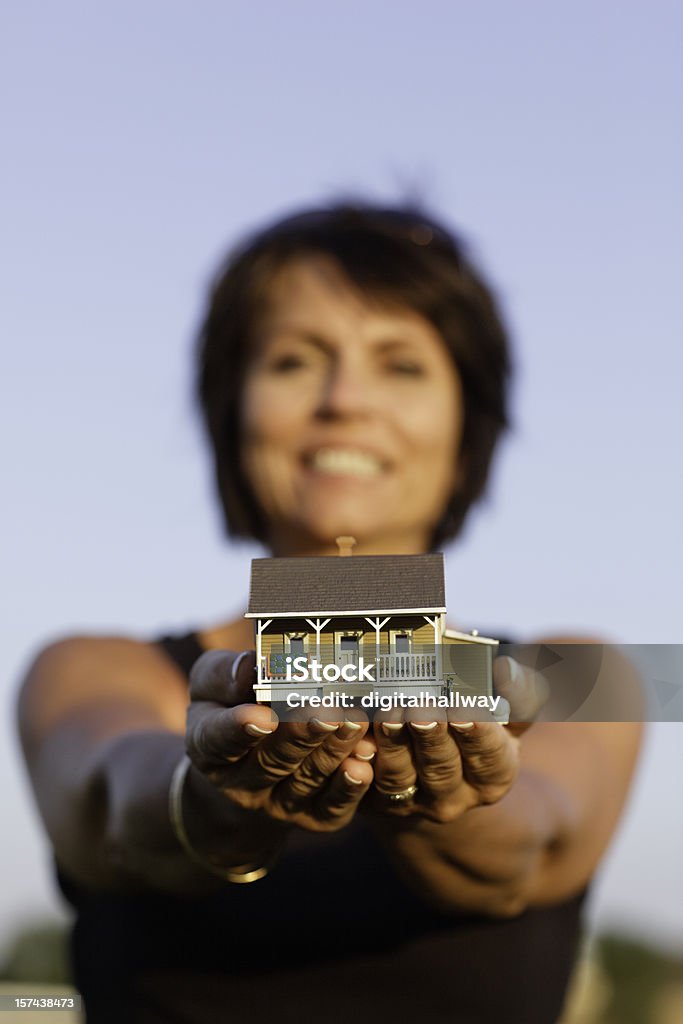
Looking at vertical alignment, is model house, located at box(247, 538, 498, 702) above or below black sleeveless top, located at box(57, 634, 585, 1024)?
above

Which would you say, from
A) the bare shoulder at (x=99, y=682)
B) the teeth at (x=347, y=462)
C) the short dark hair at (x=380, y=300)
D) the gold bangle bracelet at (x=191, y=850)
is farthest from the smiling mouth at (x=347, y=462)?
the gold bangle bracelet at (x=191, y=850)

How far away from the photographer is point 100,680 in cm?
678

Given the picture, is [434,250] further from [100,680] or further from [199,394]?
[100,680]

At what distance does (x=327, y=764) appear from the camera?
3365mm

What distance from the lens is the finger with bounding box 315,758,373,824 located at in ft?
11.0

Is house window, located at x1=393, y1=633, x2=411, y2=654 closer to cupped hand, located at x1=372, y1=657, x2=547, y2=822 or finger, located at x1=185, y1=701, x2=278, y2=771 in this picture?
cupped hand, located at x1=372, y1=657, x2=547, y2=822

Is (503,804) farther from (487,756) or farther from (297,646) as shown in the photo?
(297,646)

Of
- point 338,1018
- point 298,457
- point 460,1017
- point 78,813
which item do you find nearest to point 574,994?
point 460,1017

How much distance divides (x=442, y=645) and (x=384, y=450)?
144 inches

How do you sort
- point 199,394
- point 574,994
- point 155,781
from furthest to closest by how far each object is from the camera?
point 199,394
point 574,994
point 155,781

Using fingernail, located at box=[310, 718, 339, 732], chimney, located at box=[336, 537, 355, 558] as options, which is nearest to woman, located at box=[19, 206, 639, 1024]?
fingernail, located at box=[310, 718, 339, 732]

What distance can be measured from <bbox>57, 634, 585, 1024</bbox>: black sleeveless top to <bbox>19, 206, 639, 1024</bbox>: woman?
1 cm

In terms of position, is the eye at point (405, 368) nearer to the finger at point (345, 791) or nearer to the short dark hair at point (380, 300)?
the short dark hair at point (380, 300)

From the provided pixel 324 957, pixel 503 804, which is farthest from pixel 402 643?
pixel 324 957
